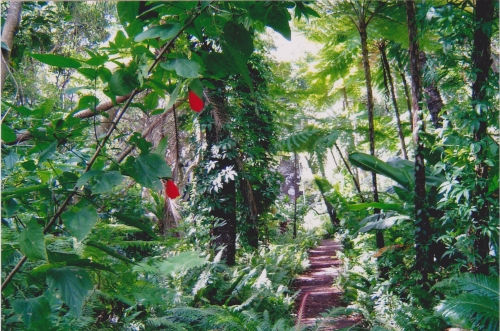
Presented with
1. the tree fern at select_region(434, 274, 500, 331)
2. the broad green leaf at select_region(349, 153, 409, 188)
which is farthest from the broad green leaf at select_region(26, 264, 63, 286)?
the broad green leaf at select_region(349, 153, 409, 188)

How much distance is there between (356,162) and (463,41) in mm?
1999

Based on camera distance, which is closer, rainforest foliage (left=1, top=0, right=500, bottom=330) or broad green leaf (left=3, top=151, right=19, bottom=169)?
rainforest foliage (left=1, top=0, right=500, bottom=330)

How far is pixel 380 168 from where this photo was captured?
13.1 ft

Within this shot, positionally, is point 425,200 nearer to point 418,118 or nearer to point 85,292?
point 418,118

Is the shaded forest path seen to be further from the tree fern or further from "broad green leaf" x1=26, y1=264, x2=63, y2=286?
"broad green leaf" x1=26, y1=264, x2=63, y2=286

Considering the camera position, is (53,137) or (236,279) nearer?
(53,137)

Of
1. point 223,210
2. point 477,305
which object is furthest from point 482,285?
point 223,210

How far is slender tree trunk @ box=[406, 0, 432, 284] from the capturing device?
A: 3129 millimetres

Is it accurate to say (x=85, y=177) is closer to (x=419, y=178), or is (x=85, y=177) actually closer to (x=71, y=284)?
(x=71, y=284)

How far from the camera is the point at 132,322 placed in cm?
254

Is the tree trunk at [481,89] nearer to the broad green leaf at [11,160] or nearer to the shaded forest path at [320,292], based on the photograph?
the shaded forest path at [320,292]

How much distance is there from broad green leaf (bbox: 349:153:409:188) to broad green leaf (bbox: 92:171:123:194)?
12.6 ft

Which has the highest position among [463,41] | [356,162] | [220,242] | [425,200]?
[463,41]

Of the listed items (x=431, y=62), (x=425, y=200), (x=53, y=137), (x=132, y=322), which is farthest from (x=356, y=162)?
(x=53, y=137)
